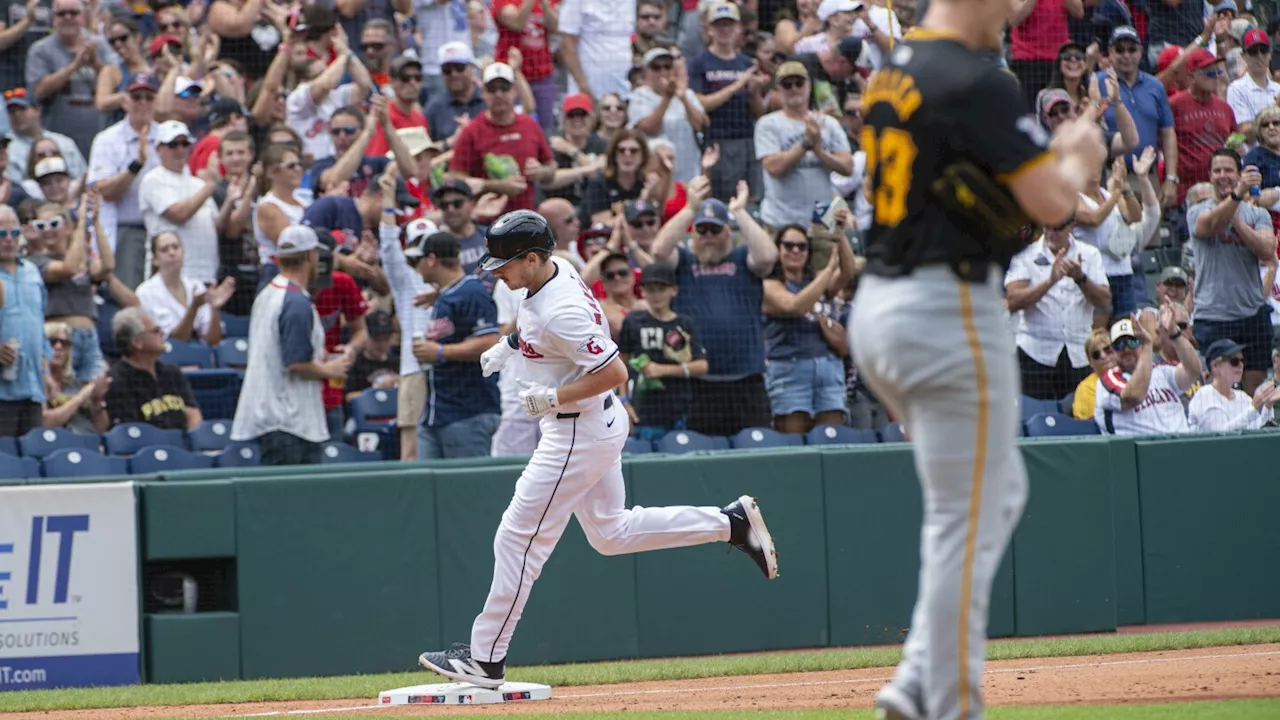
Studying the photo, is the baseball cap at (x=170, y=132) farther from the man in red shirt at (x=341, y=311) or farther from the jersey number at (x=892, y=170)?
the jersey number at (x=892, y=170)

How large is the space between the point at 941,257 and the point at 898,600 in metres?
6.00

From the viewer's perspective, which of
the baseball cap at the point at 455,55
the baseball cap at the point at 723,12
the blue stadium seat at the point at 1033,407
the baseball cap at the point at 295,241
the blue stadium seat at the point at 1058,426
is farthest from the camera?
the baseball cap at the point at 723,12

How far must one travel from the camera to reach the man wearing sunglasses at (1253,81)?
1282 centimetres

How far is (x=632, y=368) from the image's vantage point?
10586 mm

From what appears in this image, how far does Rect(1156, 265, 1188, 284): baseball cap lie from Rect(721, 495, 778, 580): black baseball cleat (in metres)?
5.37

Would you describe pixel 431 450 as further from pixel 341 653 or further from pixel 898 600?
pixel 898 600

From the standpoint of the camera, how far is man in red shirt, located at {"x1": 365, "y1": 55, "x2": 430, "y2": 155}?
521 inches

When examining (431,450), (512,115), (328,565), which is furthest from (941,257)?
(512,115)

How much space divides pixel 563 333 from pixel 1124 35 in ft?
27.4

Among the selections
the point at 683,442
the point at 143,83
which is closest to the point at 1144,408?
the point at 683,442

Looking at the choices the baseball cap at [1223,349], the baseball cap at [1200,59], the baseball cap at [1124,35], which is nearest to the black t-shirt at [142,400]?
the baseball cap at [1223,349]

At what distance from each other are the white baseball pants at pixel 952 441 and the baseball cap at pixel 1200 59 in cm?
1028

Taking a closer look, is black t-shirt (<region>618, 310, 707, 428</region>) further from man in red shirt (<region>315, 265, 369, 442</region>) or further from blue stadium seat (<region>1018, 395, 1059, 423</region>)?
blue stadium seat (<region>1018, 395, 1059, 423</region>)

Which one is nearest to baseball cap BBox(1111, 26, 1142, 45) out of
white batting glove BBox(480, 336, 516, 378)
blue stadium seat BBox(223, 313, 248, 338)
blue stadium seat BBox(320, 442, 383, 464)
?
Answer: blue stadium seat BBox(320, 442, 383, 464)
